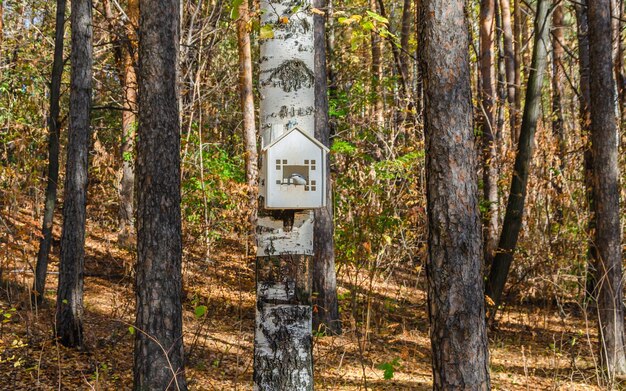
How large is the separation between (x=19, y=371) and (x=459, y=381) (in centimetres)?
480

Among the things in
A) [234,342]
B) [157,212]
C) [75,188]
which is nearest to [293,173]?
[157,212]

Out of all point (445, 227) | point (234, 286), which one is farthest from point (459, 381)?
point (234, 286)

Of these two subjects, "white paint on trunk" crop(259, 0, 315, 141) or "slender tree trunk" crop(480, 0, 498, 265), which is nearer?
"white paint on trunk" crop(259, 0, 315, 141)

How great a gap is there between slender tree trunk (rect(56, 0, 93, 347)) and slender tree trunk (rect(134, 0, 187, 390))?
211cm

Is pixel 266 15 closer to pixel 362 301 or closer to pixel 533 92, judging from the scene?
pixel 533 92

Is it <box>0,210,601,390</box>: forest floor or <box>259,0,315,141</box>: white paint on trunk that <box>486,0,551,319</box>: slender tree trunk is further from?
<box>259,0,315,141</box>: white paint on trunk

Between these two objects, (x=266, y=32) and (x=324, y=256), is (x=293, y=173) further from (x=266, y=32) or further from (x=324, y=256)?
(x=324, y=256)

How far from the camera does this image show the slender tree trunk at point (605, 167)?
6676 mm

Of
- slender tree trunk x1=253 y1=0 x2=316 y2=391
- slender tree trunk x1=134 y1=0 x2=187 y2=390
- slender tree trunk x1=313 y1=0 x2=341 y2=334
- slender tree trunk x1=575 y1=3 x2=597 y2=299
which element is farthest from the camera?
slender tree trunk x1=575 y1=3 x2=597 y2=299

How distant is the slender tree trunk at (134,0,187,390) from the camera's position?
17.2 ft

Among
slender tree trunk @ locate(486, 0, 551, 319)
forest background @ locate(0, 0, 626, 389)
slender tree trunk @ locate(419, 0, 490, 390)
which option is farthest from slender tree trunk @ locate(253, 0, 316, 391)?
slender tree trunk @ locate(486, 0, 551, 319)

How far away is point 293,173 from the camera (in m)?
3.75

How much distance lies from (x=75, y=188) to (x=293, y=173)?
4224 millimetres

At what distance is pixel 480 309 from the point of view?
3.83 meters
